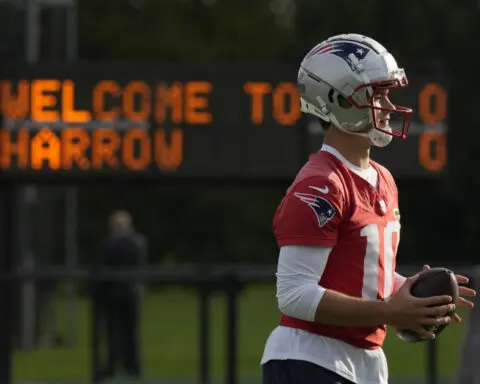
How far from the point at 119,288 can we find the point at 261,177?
7.56 ft

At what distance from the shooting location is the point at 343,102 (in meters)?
4.70

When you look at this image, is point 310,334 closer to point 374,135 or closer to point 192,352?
point 374,135

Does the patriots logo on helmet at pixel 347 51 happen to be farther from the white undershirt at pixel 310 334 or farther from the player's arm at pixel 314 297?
the player's arm at pixel 314 297

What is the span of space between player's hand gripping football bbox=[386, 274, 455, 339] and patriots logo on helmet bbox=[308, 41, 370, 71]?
26.6 inches

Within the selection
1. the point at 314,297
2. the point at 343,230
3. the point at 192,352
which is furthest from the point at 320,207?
the point at 192,352

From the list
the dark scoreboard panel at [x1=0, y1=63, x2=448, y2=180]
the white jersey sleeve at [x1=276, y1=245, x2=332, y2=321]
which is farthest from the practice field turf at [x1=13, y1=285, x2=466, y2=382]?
the white jersey sleeve at [x1=276, y1=245, x2=332, y2=321]

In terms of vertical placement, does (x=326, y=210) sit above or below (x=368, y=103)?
below

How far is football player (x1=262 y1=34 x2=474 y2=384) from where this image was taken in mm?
4465

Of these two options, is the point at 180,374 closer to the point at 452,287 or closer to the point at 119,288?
the point at 119,288

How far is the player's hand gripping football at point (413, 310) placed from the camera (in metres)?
4.41

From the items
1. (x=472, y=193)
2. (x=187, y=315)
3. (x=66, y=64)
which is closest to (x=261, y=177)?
(x=66, y=64)

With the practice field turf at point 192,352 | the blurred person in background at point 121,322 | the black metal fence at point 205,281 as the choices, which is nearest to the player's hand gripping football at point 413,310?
the black metal fence at point 205,281

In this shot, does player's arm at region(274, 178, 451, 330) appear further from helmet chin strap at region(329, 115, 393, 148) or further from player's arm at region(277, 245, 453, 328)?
helmet chin strap at region(329, 115, 393, 148)

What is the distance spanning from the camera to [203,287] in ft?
35.9
